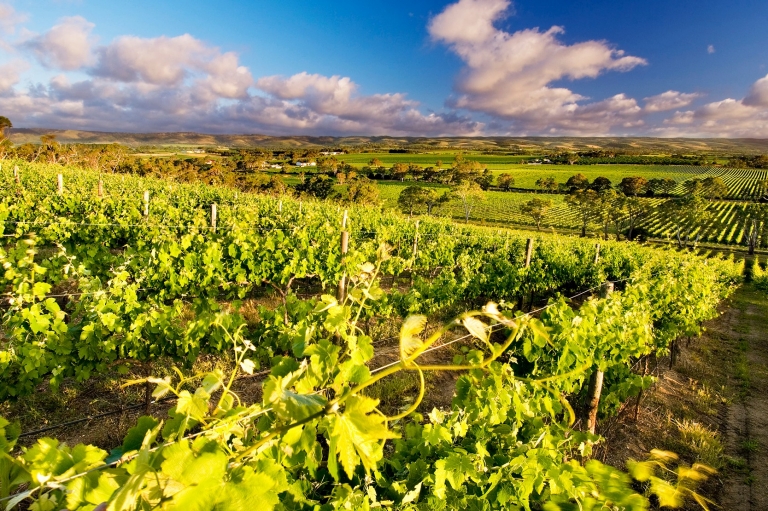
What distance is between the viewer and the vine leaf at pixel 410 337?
0.80 metres

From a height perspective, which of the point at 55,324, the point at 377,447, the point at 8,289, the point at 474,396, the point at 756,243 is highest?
the point at 377,447

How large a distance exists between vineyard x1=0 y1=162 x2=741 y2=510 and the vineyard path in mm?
394

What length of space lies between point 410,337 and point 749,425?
7.59 m

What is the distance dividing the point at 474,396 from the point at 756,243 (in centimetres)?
5335

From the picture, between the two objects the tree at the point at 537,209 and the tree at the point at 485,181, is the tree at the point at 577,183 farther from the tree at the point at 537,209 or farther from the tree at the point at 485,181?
the tree at the point at 537,209

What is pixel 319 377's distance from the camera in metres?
1.24

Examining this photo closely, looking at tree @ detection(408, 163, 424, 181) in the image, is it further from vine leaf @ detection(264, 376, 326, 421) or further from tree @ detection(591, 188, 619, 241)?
vine leaf @ detection(264, 376, 326, 421)

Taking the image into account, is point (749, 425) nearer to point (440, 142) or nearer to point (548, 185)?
point (548, 185)

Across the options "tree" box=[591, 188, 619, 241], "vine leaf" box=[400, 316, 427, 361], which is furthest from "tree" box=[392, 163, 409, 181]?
"vine leaf" box=[400, 316, 427, 361]

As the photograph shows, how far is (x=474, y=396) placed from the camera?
223 cm

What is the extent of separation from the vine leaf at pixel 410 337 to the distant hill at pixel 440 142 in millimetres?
153405

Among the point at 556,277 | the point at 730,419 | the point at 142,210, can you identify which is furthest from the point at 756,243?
the point at 142,210

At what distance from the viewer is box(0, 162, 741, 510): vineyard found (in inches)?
34.3

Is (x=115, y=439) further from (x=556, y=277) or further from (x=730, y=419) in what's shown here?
(x=556, y=277)
